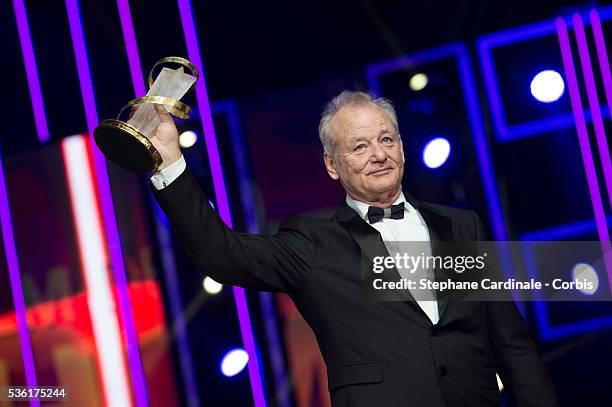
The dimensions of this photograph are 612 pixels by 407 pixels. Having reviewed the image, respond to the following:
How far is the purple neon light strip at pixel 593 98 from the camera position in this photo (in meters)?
2.88

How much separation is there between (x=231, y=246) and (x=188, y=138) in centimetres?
116

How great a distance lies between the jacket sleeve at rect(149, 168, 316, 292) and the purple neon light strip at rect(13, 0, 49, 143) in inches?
51.9

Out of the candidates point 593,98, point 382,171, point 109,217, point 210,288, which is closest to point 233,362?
point 210,288

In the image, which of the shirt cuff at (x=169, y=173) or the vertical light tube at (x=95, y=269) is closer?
the shirt cuff at (x=169, y=173)

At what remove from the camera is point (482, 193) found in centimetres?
296

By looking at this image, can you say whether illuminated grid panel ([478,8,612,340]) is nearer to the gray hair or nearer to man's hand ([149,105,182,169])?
the gray hair

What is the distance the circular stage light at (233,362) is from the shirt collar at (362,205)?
1.03 meters

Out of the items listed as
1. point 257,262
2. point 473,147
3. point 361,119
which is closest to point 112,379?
point 257,262

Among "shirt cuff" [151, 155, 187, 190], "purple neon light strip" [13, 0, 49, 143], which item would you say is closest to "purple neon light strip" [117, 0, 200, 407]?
"purple neon light strip" [13, 0, 49, 143]

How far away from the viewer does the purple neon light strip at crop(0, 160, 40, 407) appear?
285 cm

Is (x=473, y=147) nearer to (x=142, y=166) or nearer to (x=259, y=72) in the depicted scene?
(x=259, y=72)

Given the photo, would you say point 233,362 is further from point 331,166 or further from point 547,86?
point 547,86

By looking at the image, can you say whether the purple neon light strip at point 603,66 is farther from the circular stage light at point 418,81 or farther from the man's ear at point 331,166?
the man's ear at point 331,166

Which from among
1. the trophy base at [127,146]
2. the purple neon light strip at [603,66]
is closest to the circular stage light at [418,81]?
the purple neon light strip at [603,66]
